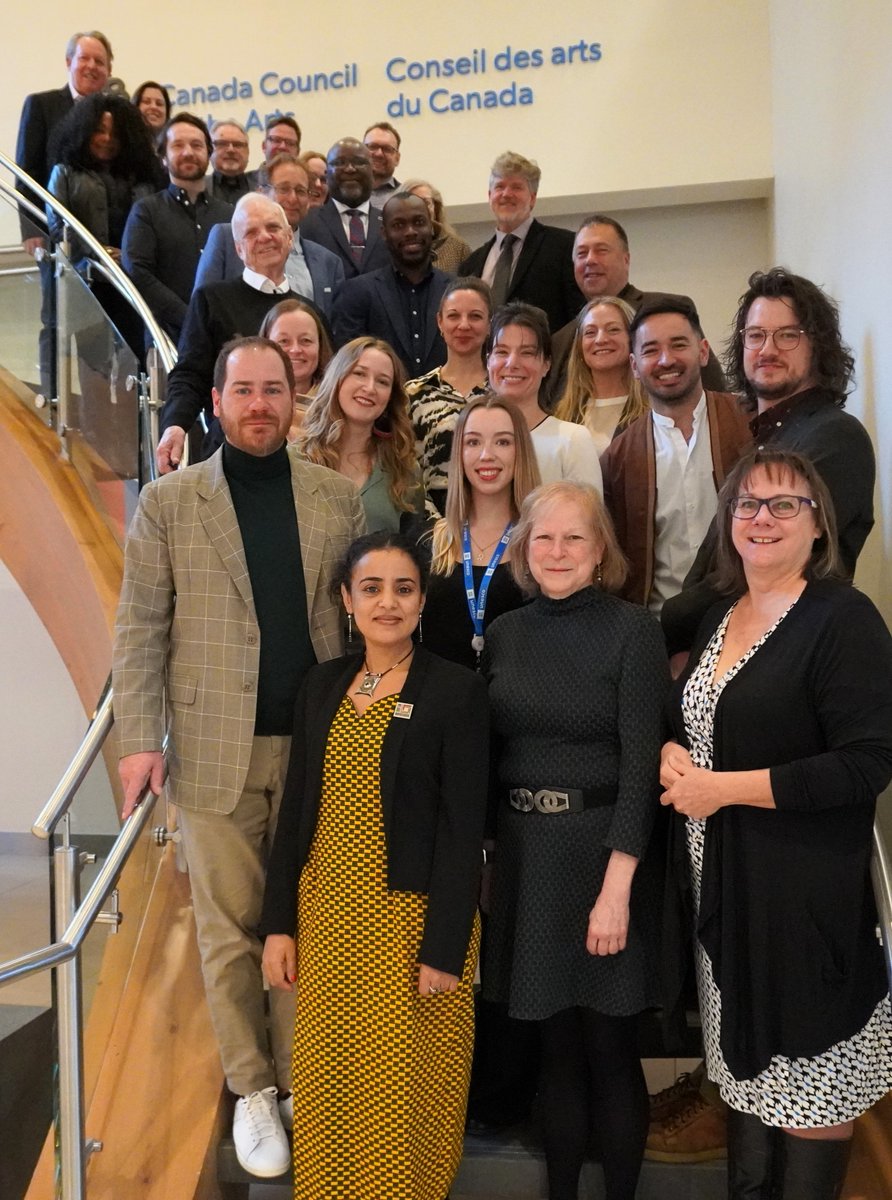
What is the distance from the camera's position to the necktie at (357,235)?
5.28m

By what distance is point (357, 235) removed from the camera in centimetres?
533

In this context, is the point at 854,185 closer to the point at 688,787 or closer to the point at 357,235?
the point at 357,235

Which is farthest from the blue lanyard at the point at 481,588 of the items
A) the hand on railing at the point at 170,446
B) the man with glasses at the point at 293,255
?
the man with glasses at the point at 293,255

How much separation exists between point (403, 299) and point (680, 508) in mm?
1924

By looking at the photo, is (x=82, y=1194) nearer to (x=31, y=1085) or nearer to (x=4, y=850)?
(x=31, y=1085)

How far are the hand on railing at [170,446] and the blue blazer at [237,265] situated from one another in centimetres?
78

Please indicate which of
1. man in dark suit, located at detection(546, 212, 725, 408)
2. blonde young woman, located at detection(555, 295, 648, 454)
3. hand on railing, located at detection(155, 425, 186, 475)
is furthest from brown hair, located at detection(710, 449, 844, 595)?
man in dark suit, located at detection(546, 212, 725, 408)

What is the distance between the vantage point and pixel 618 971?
239 centimetres

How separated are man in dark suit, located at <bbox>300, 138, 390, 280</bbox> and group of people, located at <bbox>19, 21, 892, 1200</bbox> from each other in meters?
2.64

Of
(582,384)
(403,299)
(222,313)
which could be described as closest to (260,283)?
(222,313)

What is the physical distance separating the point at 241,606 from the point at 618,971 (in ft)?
3.76

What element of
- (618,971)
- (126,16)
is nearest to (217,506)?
(618,971)

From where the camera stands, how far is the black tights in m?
2.43

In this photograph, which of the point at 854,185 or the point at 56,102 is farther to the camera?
the point at 56,102
